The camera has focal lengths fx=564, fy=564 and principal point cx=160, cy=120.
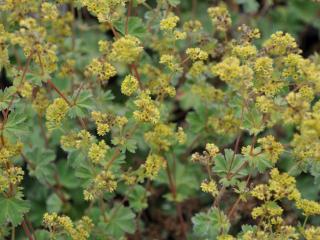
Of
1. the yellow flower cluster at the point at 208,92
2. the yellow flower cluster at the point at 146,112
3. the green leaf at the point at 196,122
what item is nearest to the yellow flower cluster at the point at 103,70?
the yellow flower cluster at the point at 146,112

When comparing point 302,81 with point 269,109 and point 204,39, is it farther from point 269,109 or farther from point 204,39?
point 204,39

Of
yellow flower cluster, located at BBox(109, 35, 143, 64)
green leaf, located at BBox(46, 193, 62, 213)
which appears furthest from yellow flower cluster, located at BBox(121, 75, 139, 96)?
green leaf, located at BBox(46, 193, 62, 213)

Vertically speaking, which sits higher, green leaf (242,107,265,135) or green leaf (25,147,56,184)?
green leaf (242,107,265,135)

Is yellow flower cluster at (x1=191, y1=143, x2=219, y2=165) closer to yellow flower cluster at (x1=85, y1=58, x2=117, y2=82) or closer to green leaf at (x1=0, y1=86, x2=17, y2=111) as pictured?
yellow flower cluster at (x1=85, y1=58, x2=117, y2=82)

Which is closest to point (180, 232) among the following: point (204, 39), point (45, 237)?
point (45, 237)

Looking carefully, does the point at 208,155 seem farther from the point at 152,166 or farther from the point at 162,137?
the point at 162,137
